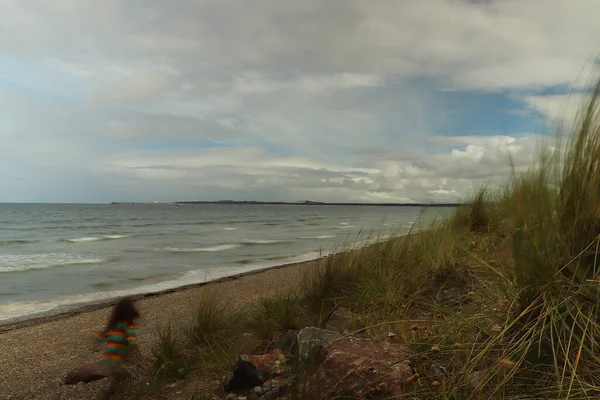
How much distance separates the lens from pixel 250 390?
2.92 metres

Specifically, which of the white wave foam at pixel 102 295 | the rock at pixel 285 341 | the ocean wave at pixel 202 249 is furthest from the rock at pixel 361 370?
the ocean wave at pixel 202 249

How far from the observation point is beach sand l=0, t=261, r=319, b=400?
13.1ft

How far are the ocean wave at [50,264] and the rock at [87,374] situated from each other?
10538mm

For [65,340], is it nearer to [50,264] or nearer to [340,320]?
[340,320]

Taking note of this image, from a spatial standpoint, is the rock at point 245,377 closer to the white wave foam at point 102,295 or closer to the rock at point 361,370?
the rock at point 361,370

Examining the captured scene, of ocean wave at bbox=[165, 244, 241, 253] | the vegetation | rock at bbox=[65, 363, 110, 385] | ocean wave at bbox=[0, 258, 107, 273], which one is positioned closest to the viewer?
the vegetation

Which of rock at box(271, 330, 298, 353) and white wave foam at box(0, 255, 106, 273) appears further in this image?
white wave foam at box(0, 255, 106, 273)

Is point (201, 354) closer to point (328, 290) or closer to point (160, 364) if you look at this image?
point (160, 364)

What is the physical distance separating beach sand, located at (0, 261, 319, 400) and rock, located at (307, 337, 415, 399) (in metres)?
2.33

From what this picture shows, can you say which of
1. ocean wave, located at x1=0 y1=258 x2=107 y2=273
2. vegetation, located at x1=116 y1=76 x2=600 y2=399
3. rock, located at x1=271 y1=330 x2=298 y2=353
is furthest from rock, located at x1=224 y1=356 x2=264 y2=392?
ocean wave, located at x1=0 y1=258 x2=107 y2=273

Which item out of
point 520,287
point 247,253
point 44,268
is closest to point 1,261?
point 44,268

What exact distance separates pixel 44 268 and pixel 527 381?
14.2 m

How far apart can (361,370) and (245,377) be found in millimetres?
1043

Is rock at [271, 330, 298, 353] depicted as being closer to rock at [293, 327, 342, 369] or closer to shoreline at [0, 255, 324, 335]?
rock at [293, 327, 342, 369]
